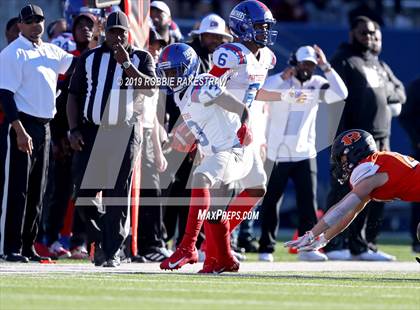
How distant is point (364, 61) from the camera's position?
13.2 meters

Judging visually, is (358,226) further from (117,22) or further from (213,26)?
(117,22)

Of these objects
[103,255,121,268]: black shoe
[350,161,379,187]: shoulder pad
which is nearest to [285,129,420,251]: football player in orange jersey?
[350,161,379,187]: shoulder pad

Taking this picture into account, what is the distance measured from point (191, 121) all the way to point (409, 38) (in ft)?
28.4

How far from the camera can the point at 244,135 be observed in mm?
9977

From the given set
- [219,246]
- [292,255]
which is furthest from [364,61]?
[219,246]

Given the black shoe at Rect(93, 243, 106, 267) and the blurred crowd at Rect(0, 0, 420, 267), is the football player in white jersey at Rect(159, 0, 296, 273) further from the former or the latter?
the blurred crowd at Rect(0, 0, 420, 267)

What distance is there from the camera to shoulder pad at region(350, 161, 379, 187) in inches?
354

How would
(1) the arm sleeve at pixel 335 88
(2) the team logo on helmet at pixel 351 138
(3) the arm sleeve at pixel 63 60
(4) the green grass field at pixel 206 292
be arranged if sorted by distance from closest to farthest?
1. (4) the green grass field at pixel 206 292
2. (2) the team logo on helmet at pixel 351 138
3. (3) the arm sleeve at pixel 63 60
4. (1) the arm sleeve at pixel 335 88

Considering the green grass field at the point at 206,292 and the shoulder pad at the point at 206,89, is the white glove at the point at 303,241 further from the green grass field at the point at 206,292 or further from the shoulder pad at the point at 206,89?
the shoulder pad at the point at 206,89

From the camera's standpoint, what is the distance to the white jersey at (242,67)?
9.80 metres

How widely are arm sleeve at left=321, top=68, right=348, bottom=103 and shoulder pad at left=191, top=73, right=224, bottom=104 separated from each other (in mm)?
3116

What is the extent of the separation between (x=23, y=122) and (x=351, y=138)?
3.11 metres

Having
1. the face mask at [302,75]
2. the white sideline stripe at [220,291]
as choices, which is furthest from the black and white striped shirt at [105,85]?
the face mask at [302,75]

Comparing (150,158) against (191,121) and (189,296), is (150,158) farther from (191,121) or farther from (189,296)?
(189,296)
